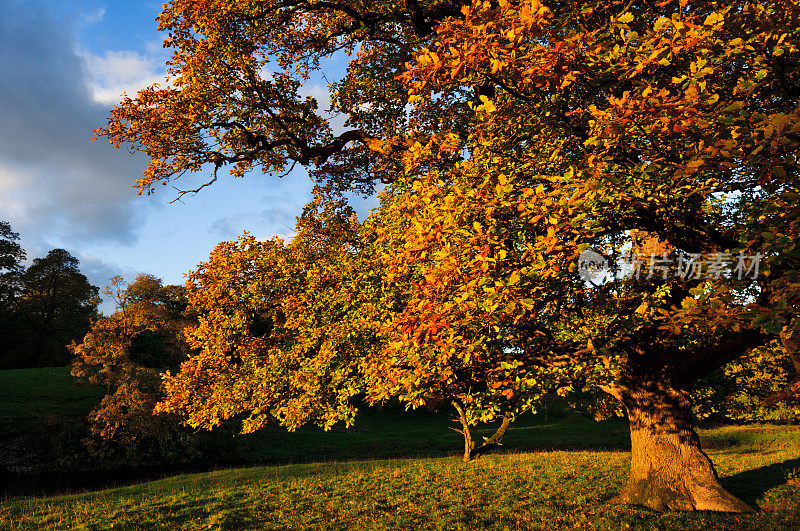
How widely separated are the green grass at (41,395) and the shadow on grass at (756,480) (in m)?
45.7

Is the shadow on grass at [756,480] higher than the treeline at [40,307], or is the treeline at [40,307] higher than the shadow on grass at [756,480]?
the treeline at [40,307]

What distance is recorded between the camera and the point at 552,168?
33.1 feet

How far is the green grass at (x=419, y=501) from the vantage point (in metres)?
12.0

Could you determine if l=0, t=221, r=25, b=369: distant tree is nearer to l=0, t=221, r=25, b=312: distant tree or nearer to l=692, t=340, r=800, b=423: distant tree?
l=0, t=221, r=25, b=312: distant tree

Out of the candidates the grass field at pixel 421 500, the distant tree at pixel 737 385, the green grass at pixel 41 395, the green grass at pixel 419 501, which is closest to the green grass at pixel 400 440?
the green grass at pixel 41 395

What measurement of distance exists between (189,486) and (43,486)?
70.9 feet

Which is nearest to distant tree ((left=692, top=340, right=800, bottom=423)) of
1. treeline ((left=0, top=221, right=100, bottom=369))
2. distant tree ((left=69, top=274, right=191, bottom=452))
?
distant tree ((left=69, top=274, right=191, bottom=452))

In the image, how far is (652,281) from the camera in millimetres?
11945

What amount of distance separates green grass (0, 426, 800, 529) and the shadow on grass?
3 cm

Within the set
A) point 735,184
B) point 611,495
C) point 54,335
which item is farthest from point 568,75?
point 54,335

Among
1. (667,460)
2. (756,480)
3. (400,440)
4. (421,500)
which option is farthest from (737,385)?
(400,440)

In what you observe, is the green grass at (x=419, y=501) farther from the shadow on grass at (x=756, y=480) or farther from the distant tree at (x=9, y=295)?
the distant tree at (x=9, y=295)

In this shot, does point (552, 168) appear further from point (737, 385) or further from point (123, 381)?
point (123, 381)

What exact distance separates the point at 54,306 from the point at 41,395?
A: 34030 millimetres
